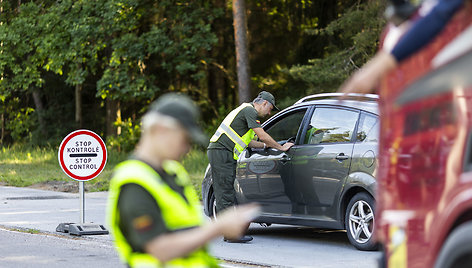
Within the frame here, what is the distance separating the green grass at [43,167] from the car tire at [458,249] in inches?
550

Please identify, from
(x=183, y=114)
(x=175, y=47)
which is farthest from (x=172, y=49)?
(x=183, y=114)

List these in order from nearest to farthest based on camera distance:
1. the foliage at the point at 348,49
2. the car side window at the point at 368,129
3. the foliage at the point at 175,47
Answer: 1. the car side window at the point at 368,129
2. the foliage at the point at 348,49
3. the foliage at the point at 175,47

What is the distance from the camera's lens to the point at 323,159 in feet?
33.3

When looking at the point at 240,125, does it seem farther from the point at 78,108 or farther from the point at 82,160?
the point at 78,108

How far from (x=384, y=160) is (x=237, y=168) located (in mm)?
6853

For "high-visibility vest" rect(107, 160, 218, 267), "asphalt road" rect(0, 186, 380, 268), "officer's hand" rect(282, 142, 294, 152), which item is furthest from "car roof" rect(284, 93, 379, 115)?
"high-visibility vest" rect(107, 160, 218, 267)

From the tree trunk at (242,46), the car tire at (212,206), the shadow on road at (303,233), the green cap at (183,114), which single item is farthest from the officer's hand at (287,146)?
the tree trunk at (242,46)

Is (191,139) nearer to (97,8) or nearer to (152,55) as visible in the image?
(97,8)

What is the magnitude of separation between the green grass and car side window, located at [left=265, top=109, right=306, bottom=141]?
6.74 metres

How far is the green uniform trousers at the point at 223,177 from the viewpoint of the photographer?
1091 cm

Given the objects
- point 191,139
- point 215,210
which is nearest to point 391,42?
point 191,139

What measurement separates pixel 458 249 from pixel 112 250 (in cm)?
685

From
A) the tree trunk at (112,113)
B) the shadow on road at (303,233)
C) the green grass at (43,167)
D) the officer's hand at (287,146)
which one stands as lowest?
the shadow on road at (303,233)

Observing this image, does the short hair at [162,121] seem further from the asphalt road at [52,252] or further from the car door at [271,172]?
the car door at [271,172]
